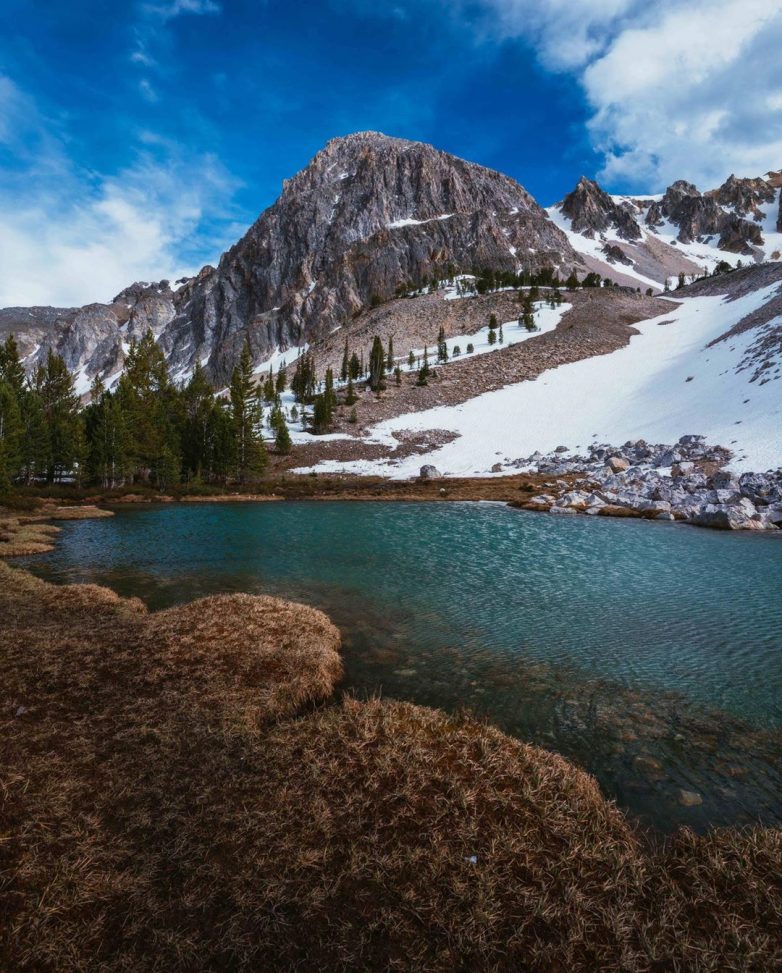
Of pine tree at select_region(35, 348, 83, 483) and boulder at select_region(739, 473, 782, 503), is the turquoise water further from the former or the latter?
pine tree at select_region(35, 348, 83, 483)

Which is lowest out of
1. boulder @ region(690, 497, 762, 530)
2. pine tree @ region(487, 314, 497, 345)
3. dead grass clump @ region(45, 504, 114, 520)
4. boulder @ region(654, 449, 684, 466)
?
dead grass clump @ region(45, 504, 114, 520)

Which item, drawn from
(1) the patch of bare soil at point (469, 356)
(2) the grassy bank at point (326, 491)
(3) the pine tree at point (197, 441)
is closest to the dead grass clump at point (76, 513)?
(2) the grassy bank at point (326, 491)

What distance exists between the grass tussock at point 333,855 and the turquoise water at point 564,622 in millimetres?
1940

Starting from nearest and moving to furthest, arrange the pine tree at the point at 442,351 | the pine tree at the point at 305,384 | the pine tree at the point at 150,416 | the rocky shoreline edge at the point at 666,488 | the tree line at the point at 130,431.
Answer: the rocky shoreline edge at the point at 666,488 < the tree line at the point at 130,431 < the pine tree at the point at 150,416 < the pine tree at the point at 305,384 < the pine tree at the point at 442,351

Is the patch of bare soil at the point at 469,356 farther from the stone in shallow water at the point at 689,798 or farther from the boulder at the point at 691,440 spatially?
the stone in shallow water at the point at 689,798

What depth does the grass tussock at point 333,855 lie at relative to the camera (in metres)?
4.27

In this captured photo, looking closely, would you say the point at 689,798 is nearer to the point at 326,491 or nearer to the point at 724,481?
the point at 724,481

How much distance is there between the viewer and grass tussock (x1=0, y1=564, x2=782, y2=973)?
4.27 metres

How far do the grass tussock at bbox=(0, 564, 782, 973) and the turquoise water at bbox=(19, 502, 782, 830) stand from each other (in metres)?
1.94

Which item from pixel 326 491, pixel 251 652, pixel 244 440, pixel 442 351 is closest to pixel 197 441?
pixel 244 440

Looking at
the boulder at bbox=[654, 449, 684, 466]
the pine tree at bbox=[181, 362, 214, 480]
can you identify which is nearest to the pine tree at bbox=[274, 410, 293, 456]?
the pine tree at bbox=[181, 362, 214, 480]

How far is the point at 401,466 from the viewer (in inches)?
2972

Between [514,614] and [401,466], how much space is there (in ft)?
197

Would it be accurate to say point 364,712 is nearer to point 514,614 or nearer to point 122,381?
point 514,614
